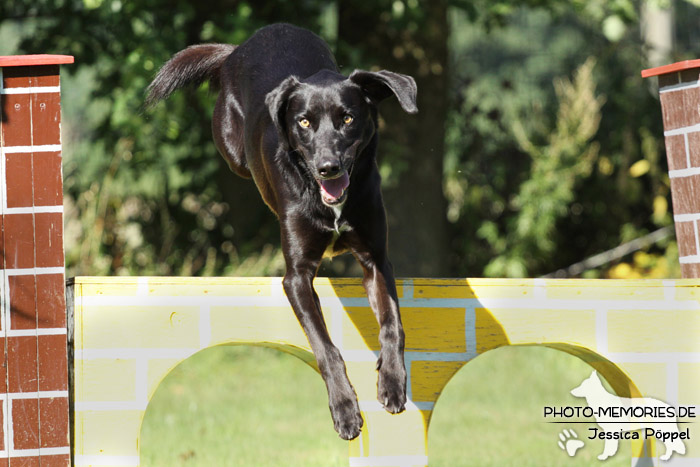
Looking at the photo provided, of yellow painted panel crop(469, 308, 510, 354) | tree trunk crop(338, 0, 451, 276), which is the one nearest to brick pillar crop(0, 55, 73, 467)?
yellow painted panel crop(469, 308, 510, 354)

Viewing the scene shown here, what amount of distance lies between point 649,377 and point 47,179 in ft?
8.18

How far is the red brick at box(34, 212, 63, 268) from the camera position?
340cm

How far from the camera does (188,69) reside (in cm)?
430

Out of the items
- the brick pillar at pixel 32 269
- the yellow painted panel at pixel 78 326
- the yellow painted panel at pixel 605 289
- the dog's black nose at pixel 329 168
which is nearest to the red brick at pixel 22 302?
the brick pillar at pixel 32 269

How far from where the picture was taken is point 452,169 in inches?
371

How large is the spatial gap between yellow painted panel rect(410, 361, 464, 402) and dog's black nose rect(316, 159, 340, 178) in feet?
3.09

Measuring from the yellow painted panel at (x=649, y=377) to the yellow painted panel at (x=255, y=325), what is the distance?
1.32 meters

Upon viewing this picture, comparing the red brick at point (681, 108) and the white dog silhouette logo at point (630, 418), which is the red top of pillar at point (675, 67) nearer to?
the red brick at point (681, 108)

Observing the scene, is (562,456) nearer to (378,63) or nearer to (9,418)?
(9,418)

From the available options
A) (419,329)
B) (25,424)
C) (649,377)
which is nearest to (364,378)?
(419,329)

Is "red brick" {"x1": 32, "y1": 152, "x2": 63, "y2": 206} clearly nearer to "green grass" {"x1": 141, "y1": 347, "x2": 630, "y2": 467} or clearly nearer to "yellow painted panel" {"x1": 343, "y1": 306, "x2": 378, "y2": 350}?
"yellow painted panel" {"x1": 343, "y1": 306, "x2": 378, "y2": 350}

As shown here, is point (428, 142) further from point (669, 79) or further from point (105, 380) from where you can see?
point (105, 380)

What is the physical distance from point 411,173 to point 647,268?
270cm

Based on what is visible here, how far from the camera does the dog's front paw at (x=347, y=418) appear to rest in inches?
117
